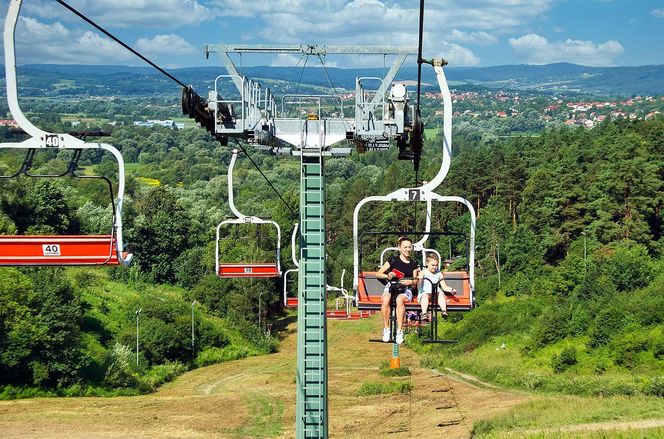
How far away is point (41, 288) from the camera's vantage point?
148ft

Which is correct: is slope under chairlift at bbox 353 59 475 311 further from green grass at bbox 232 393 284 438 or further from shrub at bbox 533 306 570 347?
shrub at bbox 533 306 570 347

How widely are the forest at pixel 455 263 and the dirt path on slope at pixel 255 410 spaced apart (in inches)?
91.6

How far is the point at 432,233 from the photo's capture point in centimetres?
1255

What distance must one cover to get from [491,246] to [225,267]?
39.3 metres

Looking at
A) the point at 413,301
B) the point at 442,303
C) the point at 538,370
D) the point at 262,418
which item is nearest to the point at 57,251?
the point at 413,301

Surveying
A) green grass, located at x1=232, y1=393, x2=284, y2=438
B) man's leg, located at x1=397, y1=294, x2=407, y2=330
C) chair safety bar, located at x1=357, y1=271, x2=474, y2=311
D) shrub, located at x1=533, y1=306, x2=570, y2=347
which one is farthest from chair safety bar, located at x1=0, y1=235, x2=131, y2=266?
shrub, located at x1=533, y1=306, x2=570, y2=347

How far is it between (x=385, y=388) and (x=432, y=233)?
26399 millimetres

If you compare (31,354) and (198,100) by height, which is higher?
(198,100)

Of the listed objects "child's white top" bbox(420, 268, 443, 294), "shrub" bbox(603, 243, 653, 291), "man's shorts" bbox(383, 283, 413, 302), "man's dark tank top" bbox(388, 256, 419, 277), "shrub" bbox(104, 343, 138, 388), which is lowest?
"shrub" bbox(104, 343, 138, 388)

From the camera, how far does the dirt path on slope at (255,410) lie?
103ft

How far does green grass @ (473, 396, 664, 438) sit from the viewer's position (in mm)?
24303

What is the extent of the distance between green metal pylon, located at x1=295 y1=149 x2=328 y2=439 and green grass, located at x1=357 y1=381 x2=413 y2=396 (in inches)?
966

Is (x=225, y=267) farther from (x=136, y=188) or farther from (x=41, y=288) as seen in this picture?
(x=136, y=188)

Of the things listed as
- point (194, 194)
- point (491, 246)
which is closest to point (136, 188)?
point (194, 194)
